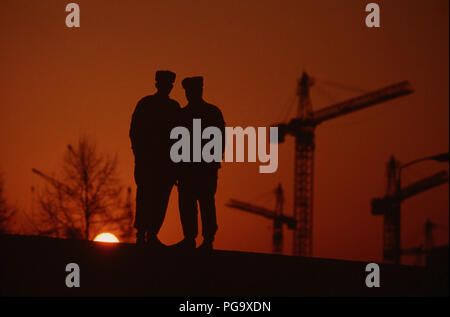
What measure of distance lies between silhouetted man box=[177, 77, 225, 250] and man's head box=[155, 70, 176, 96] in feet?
0.52

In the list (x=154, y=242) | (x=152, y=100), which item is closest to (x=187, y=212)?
(x=154, y=242)

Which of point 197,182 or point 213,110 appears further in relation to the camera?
point 197,182

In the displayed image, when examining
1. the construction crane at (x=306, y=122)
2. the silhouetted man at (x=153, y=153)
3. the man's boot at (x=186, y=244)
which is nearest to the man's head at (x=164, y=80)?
the silhouetted man at (x=153, y=153)

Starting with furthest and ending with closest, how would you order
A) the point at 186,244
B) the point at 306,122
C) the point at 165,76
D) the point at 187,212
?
the point at 306,122 → the point at 187,212 → the point at 186,244 → the point at 165,76

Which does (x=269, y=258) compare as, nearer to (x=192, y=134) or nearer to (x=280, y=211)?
(x=192, y=134)

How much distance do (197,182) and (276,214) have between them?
82.8m

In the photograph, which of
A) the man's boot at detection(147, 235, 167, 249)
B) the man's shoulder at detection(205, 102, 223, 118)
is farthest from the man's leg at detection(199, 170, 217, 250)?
the man's shoulder at detection(205, 102, 223, 118)

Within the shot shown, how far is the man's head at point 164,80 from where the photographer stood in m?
9.73

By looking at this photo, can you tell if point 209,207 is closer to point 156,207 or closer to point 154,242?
point 156,207

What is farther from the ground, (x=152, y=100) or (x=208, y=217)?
(x=152, y=100)

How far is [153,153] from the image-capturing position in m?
9.78
